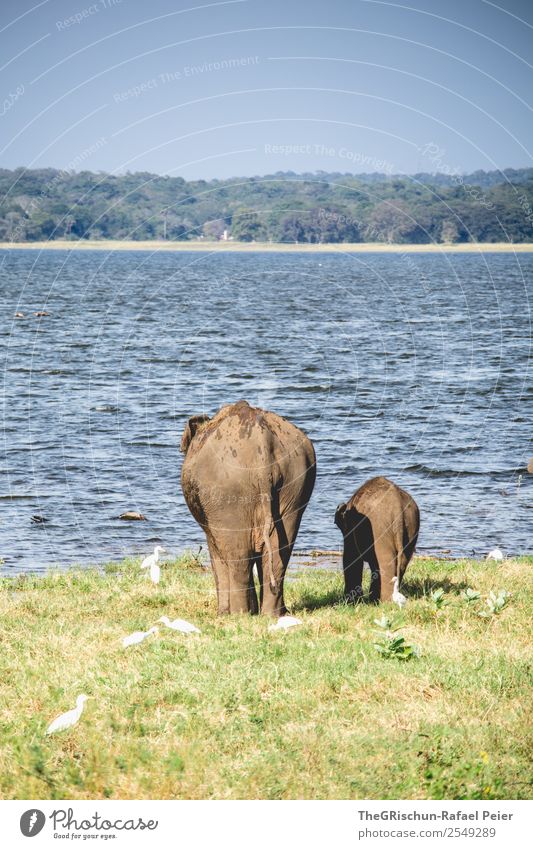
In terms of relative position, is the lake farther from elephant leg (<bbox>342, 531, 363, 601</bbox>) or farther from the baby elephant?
the baby elephant

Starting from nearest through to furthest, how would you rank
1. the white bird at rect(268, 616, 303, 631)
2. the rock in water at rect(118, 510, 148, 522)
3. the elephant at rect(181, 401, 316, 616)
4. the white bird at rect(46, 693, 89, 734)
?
the white bird at rect(46, 693, 89, 734) → the white bird at rect(268, 616, 303, 631) → the elephant at rect(181, 401, 316, 616) → the rock in water at rect(118, 510, 148, 522)

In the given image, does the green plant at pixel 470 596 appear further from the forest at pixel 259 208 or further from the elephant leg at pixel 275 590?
the forest at pixel 259 208

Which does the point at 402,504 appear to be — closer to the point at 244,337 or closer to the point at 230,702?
the point at 230,702

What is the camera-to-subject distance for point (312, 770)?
29.2 feet

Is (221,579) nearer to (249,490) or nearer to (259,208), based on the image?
(249,490)

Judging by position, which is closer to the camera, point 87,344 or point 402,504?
point 402,504

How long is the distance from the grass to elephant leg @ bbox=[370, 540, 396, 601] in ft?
1.68

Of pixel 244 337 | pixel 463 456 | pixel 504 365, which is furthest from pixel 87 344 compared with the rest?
pixel 463 456

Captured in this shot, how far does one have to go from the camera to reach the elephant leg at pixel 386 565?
1415 centimetres

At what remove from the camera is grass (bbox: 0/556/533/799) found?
8.75 m

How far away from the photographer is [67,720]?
31.1 ft

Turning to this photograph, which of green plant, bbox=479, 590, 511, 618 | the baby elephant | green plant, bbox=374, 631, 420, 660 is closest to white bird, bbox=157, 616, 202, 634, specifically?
green plant, bbox=374, 631, 420, 660
